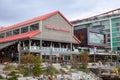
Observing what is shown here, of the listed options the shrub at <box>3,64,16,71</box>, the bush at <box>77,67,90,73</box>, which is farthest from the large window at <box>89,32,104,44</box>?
the shrub at <box>3,64,16,71</box>

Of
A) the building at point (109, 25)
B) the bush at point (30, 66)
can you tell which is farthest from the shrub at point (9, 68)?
the building at point (109, 25)

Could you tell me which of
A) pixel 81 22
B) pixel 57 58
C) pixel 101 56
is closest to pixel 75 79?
pixel 57 58

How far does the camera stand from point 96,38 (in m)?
86.2

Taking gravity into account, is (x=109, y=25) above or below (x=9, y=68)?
above

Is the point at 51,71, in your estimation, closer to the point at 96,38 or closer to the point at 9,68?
the point at 9,68

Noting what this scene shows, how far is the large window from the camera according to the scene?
3279 inches

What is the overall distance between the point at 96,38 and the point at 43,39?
1182 inches

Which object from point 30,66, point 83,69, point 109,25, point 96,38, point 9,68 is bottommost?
point 83,69

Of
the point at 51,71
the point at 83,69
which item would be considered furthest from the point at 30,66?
the point at 83,69

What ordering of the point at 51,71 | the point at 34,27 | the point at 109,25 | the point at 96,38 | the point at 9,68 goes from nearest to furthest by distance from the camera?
the point at 9,68, the point at 51,71, the point at 34,27, the point at 96,38, the point at 109,25

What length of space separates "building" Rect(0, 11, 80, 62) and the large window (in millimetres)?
14538

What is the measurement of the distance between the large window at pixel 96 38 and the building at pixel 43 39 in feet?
47.7

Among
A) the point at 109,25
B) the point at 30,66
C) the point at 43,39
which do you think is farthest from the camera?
the point at 109,25

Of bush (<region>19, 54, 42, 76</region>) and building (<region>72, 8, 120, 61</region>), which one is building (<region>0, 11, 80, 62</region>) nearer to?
bush (<region>19, 54, 42, 76</region>)
